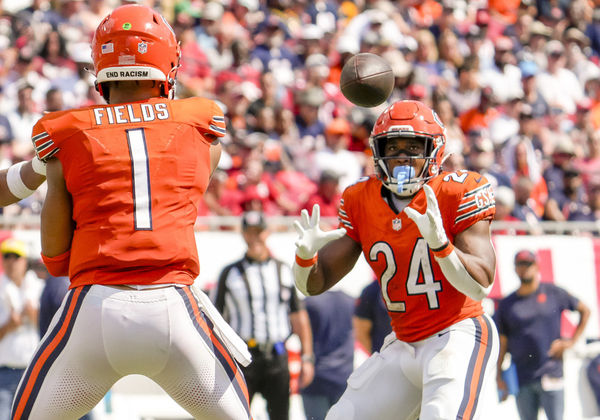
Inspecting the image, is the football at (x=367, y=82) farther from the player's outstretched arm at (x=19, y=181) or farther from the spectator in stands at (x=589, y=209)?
the spectator in stands at (x=589, y=209)

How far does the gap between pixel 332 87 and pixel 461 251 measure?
6692 mm

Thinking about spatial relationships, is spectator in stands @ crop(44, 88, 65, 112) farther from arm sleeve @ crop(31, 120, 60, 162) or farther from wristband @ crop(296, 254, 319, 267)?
arm sleeve @ crop(31, 120, 60, 162)

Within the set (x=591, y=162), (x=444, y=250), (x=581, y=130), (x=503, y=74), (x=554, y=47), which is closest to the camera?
(x=444, y=250)

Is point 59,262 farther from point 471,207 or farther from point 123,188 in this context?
point 471,207

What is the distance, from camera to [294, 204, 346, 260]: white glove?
418 centimetres

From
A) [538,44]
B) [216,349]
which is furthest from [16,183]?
[538,44]

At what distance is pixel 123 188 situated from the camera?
3516 mm

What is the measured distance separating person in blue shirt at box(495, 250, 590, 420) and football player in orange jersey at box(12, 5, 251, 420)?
15.2ft

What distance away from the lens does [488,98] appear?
1101 centimetres

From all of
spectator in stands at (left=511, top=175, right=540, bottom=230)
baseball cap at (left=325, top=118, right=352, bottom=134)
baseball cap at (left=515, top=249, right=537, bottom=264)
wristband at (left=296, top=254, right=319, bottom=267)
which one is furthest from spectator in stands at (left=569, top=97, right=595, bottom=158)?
wristband at (left=296, top=254, right=319, bottom=267)

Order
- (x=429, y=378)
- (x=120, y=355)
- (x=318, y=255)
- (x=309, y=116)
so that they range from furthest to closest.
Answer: (x=309, y=116), (x=318, y=255), (x=429, y=378), (x=120, y=355)

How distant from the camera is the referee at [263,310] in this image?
7.07 metres

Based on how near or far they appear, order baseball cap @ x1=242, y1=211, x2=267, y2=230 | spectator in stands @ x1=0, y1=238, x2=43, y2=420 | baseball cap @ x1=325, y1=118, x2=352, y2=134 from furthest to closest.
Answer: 1. baseball cap @ x1=325, y1=118, x2=352, y2=134
2. baseball cap @ x1=242, y1=211, x2=267, y2=230
3. spectator in stands @ x1=0, y1=238, x2=43, y2=420

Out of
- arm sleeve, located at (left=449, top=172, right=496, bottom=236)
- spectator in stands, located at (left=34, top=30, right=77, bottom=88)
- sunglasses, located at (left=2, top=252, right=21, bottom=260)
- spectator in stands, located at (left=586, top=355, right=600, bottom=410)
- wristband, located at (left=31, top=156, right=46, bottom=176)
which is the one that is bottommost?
spectator in stands, located at (left=586, top=355, right=600, bottom=410)
